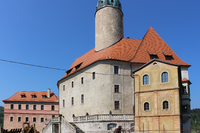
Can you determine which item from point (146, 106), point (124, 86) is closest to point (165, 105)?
point (146, 106)

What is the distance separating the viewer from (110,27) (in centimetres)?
4428

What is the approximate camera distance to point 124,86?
3822 cm

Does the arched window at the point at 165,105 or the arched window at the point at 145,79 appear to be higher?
the arched window at the point at 145,79

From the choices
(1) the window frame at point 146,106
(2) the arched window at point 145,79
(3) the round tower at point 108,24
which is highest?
(3) the round tower at point 108,24

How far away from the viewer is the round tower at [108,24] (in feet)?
145

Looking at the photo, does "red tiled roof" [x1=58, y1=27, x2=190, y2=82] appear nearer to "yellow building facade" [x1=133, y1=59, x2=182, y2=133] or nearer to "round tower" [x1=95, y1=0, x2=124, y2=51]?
"round tower" [x1=95, y1=0, x2=124, y2=51]

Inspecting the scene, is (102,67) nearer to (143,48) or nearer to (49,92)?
(143,48)

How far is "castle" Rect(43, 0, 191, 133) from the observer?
99.3ft

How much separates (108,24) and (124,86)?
41.8ft

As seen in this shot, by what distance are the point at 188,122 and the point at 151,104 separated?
287 inches

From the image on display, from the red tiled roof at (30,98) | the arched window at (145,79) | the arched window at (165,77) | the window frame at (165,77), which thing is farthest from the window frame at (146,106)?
the red tiled roof at (30,98)

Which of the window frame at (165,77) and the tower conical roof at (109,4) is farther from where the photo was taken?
the tower conical roof at (109,4)

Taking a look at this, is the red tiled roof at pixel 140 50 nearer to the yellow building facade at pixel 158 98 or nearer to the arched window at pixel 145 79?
the arched window at pixel 145 79

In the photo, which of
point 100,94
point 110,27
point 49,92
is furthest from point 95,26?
point 49,92
